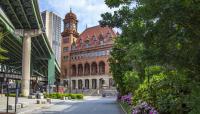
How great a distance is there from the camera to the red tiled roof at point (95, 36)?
120m

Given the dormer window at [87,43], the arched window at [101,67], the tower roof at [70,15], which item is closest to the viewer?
the arched window at [101,67]

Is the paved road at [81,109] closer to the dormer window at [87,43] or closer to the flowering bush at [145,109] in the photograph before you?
the flowering bush at [145,109]

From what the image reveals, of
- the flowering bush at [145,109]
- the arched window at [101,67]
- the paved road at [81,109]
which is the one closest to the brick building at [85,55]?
the arched window at [101,67]

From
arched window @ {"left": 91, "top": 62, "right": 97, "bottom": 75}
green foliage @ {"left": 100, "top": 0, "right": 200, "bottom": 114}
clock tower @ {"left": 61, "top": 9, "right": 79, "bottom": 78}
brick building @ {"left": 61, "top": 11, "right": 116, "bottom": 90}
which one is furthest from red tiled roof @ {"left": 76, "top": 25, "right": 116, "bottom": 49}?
green foliage @ {"left": 100, "top": 0, "right": 200, "bottom": 114}

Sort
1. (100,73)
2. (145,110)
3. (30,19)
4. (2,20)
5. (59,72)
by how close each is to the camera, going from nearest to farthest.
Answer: (145,110) → (2,20) → (30,19) → (100,73) → (59,72)

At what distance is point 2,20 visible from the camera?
40625 mm

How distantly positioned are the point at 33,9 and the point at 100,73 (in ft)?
243

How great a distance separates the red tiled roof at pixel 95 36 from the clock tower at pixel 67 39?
2.43 m

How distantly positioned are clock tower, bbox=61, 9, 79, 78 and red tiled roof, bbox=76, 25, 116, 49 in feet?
7.96

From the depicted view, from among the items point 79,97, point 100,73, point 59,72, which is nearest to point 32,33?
point 79,97

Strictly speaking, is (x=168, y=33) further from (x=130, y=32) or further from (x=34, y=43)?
(x=34, y=43)

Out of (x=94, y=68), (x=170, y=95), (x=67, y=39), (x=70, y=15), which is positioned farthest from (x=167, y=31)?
(x=70, y=15)

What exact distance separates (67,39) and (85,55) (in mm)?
12446

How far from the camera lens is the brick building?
4719 inches
